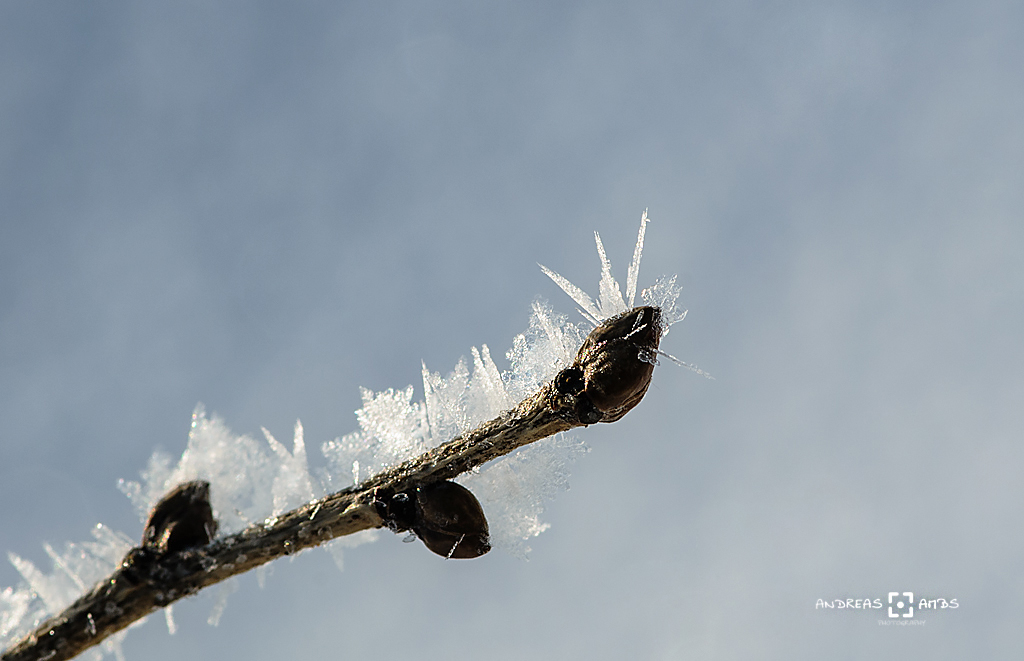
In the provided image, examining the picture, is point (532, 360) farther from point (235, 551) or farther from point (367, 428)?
point (235, 551)

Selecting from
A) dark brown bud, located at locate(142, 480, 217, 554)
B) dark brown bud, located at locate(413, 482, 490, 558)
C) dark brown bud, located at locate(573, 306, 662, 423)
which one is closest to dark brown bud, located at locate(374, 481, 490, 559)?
dark brown bud, located at locate(413, 482, 490, 558)

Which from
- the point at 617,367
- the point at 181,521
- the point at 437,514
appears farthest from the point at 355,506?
the point at 617,367

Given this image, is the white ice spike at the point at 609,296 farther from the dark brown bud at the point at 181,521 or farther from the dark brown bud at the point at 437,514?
the dark brown bud at the point at 181,521

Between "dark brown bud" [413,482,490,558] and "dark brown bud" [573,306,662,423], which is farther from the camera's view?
"dark brown bud" [413,482,490,558]

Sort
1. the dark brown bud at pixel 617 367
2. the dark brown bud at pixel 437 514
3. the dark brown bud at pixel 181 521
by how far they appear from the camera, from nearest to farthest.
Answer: the dark brown bud at pixel 617 367 < the dark brown bud at pixel 437 514 < the dark brown bud at pixel 181 521

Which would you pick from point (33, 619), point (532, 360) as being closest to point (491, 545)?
point (532, 360)

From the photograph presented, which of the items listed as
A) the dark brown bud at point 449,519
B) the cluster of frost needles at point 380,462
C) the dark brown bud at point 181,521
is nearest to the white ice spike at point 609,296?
the cluster of frost needles at point 380,462

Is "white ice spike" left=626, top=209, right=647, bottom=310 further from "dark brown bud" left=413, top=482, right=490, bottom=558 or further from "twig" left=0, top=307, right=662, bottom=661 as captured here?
"dark brown bud" left=413, top=482, right=490, bottom=558
